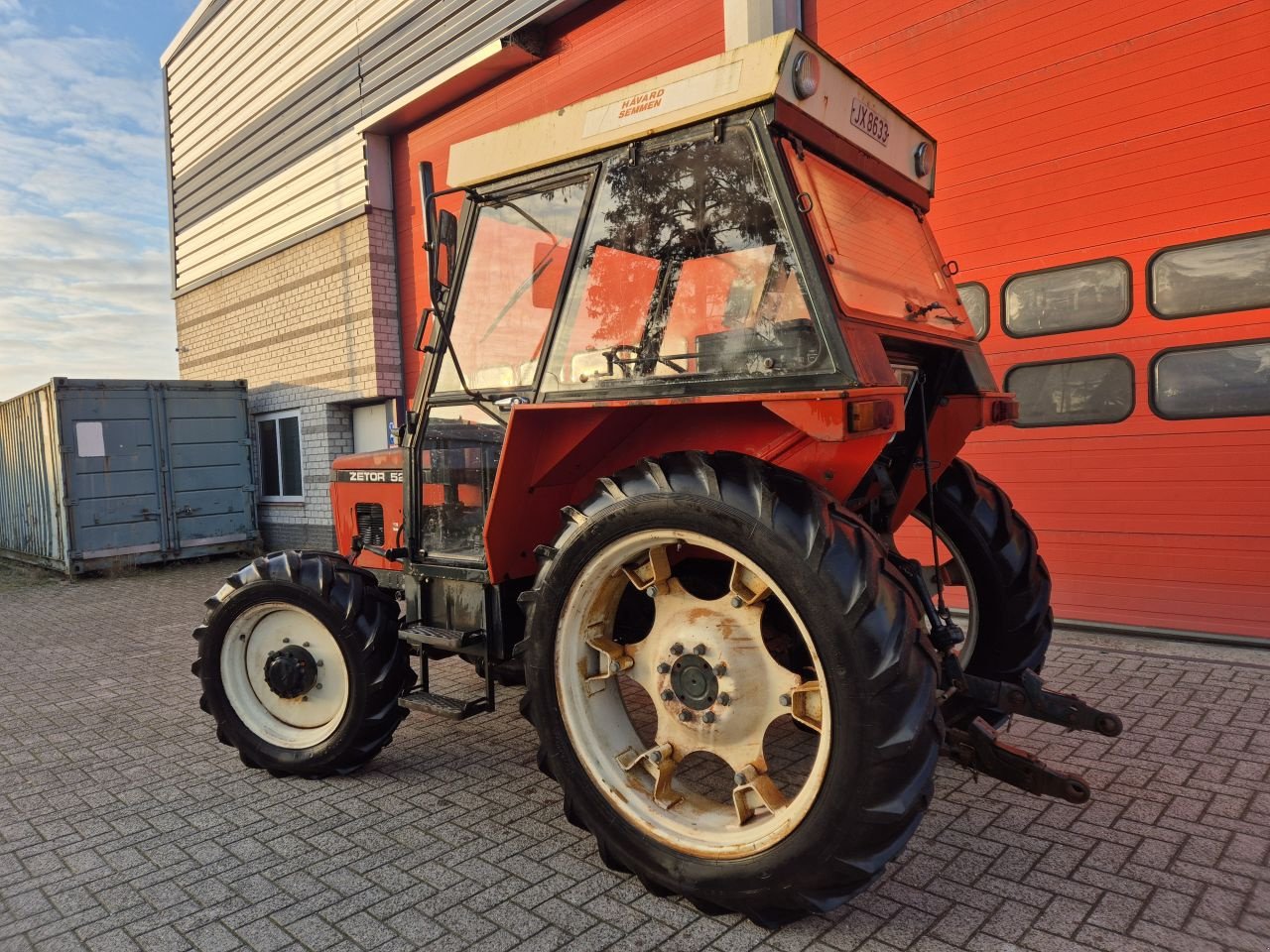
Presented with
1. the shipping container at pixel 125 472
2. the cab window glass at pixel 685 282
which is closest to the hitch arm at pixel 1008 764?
the cab window glass at pixel 685 282

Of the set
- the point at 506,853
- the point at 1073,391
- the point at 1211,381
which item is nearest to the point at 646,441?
the point at 506,853

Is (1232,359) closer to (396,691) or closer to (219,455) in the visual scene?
(396,691)

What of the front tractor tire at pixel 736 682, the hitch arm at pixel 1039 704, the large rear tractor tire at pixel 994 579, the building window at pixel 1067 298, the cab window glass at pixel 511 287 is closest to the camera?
the front tractor tire at pixel 736 682

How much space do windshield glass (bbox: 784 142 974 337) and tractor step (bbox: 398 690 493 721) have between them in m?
2.12

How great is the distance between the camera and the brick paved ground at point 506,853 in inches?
95.7

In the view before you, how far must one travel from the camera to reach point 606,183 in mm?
2863

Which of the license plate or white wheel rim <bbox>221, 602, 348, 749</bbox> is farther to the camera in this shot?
white wheel rim <bbox>221, 602, 348, 749</bbox>

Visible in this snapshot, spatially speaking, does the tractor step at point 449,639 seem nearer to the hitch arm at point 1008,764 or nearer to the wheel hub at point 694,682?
the wheel hub at point 694,682

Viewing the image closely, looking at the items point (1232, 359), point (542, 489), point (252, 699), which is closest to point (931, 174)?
point (542, 489)

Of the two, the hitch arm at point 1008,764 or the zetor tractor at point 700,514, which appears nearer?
the zetor tractor at point 700,514

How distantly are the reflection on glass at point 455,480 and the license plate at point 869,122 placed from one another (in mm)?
1769

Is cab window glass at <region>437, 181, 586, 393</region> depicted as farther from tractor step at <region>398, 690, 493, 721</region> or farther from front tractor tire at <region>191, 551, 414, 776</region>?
tractor step at <region>398, 690, 493, 721</region>

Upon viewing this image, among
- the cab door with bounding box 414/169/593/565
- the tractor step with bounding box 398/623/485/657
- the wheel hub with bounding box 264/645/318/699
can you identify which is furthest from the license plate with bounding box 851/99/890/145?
the wheel hub with bounding box 264/645/318/699

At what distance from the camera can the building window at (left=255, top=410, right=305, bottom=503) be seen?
1188 cm
